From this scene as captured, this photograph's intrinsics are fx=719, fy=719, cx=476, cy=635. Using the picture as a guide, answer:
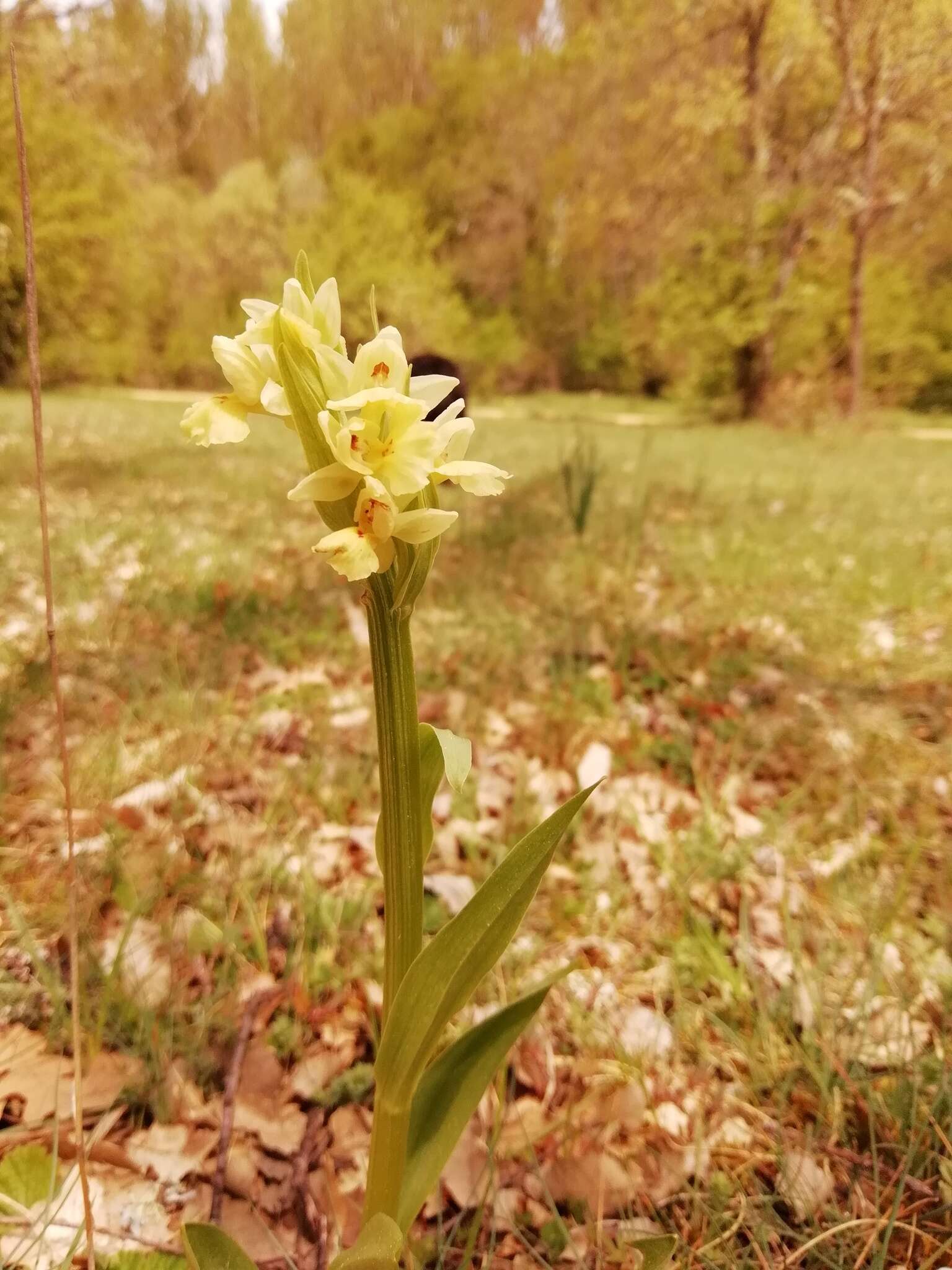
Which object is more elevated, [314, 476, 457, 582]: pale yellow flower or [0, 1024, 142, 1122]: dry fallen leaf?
[314, 476, 457, 582]: pale yellow flower

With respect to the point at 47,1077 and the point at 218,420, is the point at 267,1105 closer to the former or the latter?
the point at 47,1077

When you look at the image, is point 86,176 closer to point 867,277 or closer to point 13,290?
point 13,290

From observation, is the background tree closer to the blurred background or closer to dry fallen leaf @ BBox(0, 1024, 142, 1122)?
the blurred background

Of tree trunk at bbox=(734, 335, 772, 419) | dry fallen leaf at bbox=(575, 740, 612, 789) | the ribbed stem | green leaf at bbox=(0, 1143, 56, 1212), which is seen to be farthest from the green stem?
tree trunk at bbox=(734, 335, 772, 419)

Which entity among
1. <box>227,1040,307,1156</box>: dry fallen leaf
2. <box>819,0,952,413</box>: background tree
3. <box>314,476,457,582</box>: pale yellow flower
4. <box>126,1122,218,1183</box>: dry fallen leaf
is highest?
<box>819,0,952,413</box>: background tree

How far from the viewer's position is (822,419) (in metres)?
12.2

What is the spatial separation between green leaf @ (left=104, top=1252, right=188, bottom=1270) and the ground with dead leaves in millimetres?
16

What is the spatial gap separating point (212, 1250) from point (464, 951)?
346mm

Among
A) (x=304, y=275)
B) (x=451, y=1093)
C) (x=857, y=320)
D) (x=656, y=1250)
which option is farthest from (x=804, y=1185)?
(x=857, y=320)

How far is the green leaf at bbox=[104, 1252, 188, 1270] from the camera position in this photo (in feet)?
2.50

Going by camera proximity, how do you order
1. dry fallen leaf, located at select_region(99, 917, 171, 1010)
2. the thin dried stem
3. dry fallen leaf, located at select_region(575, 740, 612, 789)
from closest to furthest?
the thin dried stem < dry fallen leaf, located at select_region(99, 917, 171, 1010) < dry fallen leaf, located at select_region(575, 740, 612, 789)

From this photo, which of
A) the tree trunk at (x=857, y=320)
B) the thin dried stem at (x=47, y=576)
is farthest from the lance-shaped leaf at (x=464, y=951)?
the tree trunk at (x=857, y=320)

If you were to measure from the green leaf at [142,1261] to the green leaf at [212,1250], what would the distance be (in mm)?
172

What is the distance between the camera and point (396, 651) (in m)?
0.65
